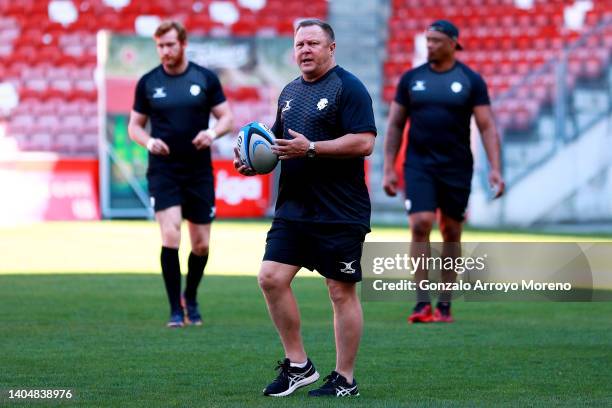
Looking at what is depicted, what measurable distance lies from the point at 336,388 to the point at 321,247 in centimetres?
71

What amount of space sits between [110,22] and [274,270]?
21.0 m

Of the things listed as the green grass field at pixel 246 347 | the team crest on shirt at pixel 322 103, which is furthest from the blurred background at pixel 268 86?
the team crest on shirt at pixel 322 103

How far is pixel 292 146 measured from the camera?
6.19 metres

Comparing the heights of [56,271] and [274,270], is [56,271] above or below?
below

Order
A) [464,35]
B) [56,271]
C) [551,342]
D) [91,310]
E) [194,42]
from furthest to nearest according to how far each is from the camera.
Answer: [464,35]
[194,42]
[56,271]
[91,310]
[551,342]

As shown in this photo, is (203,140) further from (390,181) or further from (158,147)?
(390,181)

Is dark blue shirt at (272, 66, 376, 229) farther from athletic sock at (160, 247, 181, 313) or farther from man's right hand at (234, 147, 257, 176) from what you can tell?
athletic sock at (160, 247, 181, 313)

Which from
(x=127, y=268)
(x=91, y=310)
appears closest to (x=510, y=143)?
(x=127, y=268)

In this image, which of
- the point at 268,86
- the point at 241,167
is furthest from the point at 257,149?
the point at 268,86

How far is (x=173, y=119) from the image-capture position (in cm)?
972

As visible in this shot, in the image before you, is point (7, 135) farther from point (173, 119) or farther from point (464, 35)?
point (173, 119)

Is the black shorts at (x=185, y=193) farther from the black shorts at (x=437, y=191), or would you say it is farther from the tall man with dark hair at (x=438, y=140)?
the black shorts at (x=437, y=191)

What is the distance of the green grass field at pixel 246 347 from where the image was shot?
6.54 meters

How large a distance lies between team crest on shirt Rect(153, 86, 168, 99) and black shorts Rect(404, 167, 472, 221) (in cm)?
202
